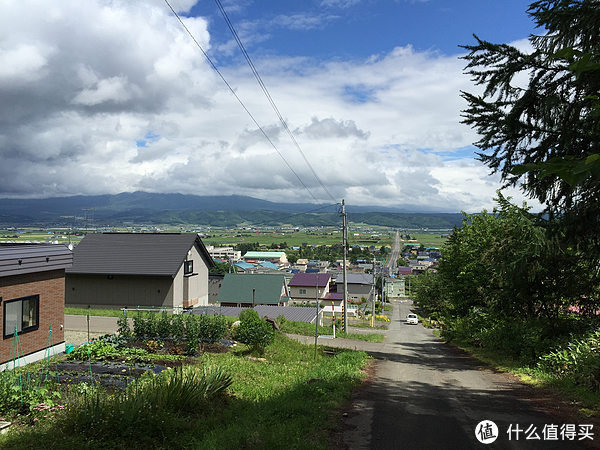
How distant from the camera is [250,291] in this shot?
50312mm

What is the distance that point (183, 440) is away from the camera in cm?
620

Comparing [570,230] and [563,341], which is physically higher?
[570,230]

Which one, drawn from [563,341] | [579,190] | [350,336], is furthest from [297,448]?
[350,336]

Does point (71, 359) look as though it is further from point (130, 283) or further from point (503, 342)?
point (130, 283)

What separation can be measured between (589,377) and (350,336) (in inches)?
718

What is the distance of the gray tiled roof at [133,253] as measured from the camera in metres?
31.8

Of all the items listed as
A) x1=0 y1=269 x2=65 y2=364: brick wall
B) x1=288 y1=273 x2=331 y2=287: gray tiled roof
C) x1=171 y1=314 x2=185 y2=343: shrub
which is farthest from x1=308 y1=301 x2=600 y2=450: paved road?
x1=288 y1=273 x2=331 y2=287: gray tiled roof

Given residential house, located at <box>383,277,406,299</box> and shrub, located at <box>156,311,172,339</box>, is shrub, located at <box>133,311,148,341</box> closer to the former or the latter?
shrub, located at <box>156,311,172,339</box>

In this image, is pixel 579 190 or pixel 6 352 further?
pixel 6 352

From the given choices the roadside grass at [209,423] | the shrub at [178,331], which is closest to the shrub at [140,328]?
the shrub at [178,331]

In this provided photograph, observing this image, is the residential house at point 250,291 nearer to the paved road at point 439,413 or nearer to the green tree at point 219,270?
the green tree at point 219,270

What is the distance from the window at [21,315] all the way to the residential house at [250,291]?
119ft

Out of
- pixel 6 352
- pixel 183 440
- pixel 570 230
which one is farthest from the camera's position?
pixel 6 352

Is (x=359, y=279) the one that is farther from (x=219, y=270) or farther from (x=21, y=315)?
(x=21, y=315)
